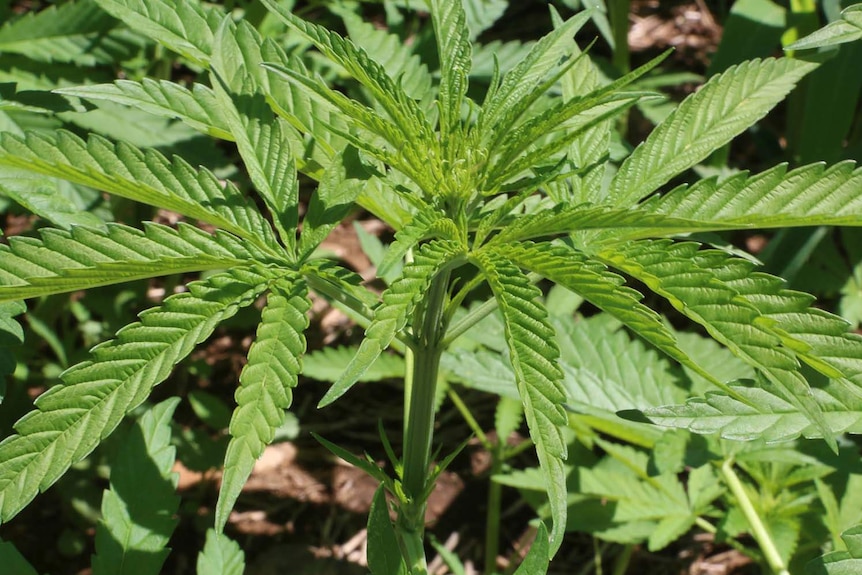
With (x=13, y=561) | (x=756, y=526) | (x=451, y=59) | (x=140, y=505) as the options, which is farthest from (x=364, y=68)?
(x=756, y=526)

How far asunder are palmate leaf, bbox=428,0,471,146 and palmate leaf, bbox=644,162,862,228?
27cm

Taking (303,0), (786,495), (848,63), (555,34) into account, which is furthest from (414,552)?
(303,0)

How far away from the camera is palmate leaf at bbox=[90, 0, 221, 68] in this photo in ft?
4.08

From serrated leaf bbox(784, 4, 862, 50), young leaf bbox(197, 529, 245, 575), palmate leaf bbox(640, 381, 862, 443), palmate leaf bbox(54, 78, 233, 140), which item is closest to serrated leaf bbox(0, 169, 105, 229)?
palmate leaf bbox(54, 78, 233, 140)

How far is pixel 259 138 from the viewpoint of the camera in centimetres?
114

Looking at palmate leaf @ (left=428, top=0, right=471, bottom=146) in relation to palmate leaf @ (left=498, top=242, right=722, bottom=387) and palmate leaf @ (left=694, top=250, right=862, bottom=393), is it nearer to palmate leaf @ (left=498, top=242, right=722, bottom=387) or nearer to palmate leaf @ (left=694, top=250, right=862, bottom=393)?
palmate leaf @ (left=498, top=242, right=722, bottom=387)

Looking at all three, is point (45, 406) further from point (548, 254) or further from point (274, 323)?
point (548, 254)

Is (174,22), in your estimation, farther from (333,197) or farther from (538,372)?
(538,372)

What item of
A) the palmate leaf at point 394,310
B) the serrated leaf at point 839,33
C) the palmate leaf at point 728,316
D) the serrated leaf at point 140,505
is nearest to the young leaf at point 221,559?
the serrated leaf at point 140,505

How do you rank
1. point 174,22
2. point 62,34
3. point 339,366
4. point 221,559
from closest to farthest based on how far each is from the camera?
1. point 174,22
2. point 221,559
3. point 62,34
4. point 339,366

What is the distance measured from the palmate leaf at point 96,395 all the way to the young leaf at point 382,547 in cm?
32

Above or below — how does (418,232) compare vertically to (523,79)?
below

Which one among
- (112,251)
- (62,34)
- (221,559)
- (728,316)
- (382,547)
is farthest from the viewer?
(62,34)

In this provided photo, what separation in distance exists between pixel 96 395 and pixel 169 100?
413mm
